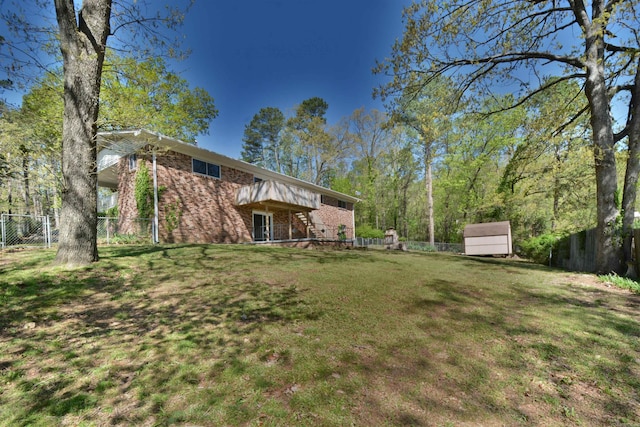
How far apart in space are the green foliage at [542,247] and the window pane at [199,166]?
16.1 meters

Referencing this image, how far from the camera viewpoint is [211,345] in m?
3.04

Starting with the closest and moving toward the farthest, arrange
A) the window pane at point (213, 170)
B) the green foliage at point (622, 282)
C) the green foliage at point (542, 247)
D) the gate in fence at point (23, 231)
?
the green foliage at point (622, 282), the gate in fence at point (23, 231), the green foliage at point (542, 247), the window pane at point (213, 170)

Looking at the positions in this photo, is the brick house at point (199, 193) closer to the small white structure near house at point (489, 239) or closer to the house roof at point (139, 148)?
the house roof at point (139, 148)

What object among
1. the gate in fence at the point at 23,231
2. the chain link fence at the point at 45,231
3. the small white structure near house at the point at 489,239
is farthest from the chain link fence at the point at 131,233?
the small white structure near house at the point at 489,239

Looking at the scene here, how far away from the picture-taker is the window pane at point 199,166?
13582 mm

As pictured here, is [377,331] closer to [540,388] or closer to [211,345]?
[540,388]

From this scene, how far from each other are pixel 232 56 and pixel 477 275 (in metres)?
20.2

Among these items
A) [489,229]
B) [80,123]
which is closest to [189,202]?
[80,123]

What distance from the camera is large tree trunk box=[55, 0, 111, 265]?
5.54m

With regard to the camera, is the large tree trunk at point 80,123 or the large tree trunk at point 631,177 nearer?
the large tree trunk at point 80,123

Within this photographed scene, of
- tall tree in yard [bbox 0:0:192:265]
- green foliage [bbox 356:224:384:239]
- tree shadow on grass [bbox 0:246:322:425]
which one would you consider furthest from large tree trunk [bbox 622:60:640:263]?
green foliage [bbox 356:224:384:239]

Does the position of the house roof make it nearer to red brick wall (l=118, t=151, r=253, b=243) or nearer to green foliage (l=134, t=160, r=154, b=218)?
red brick wall (l=118, t=151, r=253, b=243)

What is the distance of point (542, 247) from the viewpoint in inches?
456

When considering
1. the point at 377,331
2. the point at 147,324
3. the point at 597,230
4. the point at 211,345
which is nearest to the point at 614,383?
the point at 377,331
